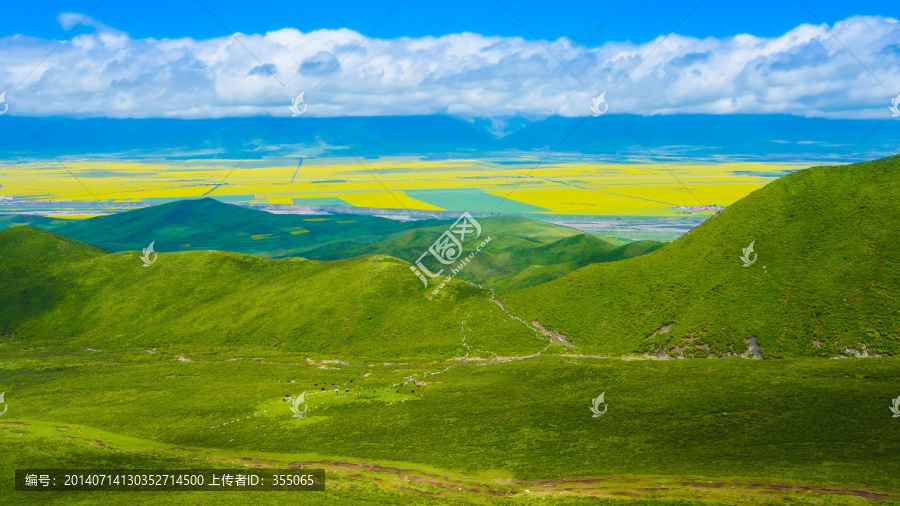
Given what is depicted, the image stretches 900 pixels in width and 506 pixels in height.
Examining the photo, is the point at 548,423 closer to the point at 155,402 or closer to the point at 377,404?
the point at 377,404

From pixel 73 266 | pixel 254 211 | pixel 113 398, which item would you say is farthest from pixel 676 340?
pixel 254 211

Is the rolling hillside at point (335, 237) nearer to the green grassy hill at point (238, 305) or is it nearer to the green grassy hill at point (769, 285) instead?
the green grassy hill at point (238, 305)

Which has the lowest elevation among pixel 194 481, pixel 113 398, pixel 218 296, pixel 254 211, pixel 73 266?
pixel 194 481

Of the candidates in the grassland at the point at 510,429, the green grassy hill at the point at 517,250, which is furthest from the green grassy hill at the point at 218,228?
the grassland at the point at 510,429

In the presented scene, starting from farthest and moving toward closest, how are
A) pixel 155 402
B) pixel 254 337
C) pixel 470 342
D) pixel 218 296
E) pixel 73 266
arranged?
1. pixel 73 266
2. pixel 218 296
3. pixel 254 337
4. pixel 470 342
5. pixel 155 402

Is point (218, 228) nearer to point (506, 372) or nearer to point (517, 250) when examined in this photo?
point (517, 250)

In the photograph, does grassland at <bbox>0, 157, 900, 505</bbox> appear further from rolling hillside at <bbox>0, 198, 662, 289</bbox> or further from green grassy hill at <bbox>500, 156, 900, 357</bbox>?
rolling hillside at <bbox>0, 198, 662, 289</bbox>

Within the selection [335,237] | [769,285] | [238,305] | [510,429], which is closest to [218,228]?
[335,237]
